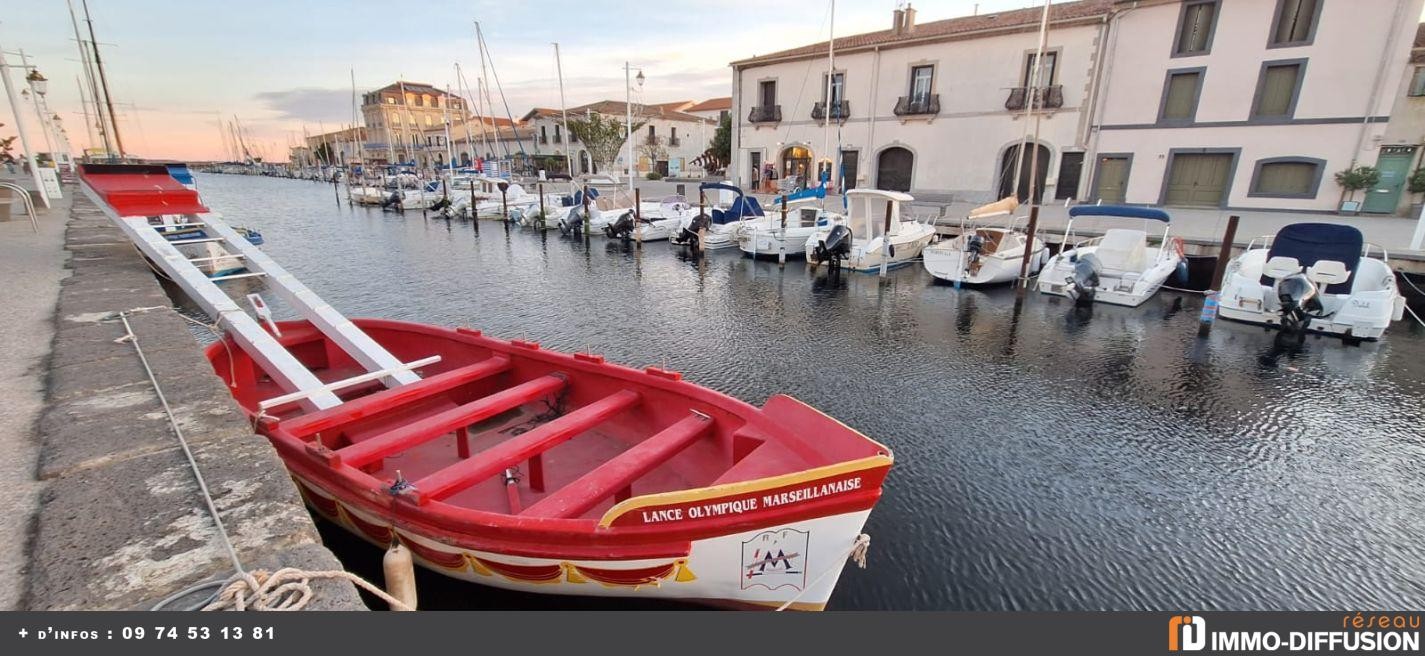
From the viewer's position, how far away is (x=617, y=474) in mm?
3715

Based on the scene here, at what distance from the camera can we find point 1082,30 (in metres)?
22.5

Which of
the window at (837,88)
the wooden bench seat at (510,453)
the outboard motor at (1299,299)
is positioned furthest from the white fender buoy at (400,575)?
the window at (837,88)

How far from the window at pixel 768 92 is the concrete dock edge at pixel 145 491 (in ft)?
99.5

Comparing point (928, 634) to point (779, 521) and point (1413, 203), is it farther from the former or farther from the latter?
point (1413, 203)

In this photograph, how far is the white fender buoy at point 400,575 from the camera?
2574mm

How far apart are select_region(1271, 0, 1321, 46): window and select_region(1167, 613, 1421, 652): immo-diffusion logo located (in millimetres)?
25085

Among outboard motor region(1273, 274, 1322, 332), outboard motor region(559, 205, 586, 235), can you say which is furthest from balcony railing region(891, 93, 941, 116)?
outboard motor region(1273, 274, 1322, 332)

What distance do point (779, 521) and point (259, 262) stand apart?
7297 millimetres

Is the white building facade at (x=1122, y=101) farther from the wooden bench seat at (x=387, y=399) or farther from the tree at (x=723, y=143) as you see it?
the wooden bench seat at (x=387, y=399)

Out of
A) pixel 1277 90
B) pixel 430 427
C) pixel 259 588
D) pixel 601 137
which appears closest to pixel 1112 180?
pixel 1277 90

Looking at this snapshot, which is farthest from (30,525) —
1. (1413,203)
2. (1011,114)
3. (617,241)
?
(1413,203)

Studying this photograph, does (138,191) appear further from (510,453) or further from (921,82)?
(921,82)

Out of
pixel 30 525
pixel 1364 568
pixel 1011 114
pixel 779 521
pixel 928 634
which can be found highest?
pixel 1011 114

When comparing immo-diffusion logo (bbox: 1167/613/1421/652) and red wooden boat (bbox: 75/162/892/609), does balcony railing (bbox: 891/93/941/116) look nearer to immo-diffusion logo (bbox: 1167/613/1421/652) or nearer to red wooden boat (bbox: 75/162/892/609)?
red wooden boat (bbox: 75/162/892/609)
